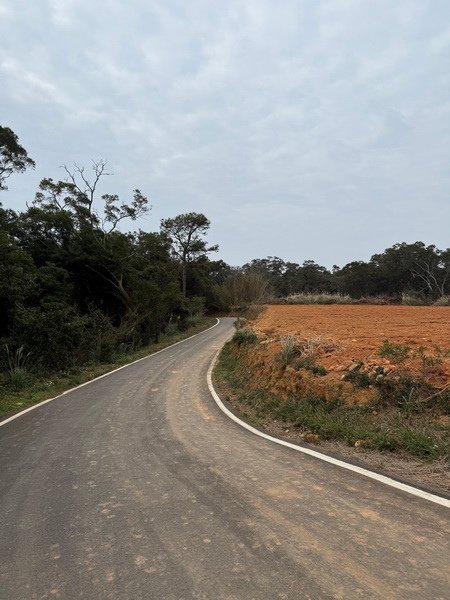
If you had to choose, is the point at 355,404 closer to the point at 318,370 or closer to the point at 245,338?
the point at 318,370

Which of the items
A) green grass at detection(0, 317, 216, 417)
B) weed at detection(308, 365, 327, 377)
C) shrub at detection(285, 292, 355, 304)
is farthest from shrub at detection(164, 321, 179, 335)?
weed at detection(308, 365, 327, 377)

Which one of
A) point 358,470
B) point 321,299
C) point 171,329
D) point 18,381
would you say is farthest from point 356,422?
point 321,299

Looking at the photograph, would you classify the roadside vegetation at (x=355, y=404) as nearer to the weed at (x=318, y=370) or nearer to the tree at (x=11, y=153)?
the weed at (x=318, y=370)

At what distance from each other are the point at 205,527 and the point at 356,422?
400 centimetres

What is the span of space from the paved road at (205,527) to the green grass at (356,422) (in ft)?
3.67

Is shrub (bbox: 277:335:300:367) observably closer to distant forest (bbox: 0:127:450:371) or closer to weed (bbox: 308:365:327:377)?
weed (bbox: 308:365:327:377)

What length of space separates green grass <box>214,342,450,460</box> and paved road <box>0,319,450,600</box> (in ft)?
3.67

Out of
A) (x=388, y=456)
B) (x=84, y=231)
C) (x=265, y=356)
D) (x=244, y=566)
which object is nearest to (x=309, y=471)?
(x=388, y=456)

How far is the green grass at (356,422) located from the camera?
19.0ft

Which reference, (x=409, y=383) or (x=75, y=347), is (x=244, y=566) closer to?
(x=409, y=383)

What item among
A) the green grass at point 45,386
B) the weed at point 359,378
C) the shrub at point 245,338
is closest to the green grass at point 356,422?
the weed at point 359,378

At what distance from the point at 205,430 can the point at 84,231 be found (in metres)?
23.9

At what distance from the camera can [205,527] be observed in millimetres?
3785

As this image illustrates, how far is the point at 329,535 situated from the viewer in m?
3.57
